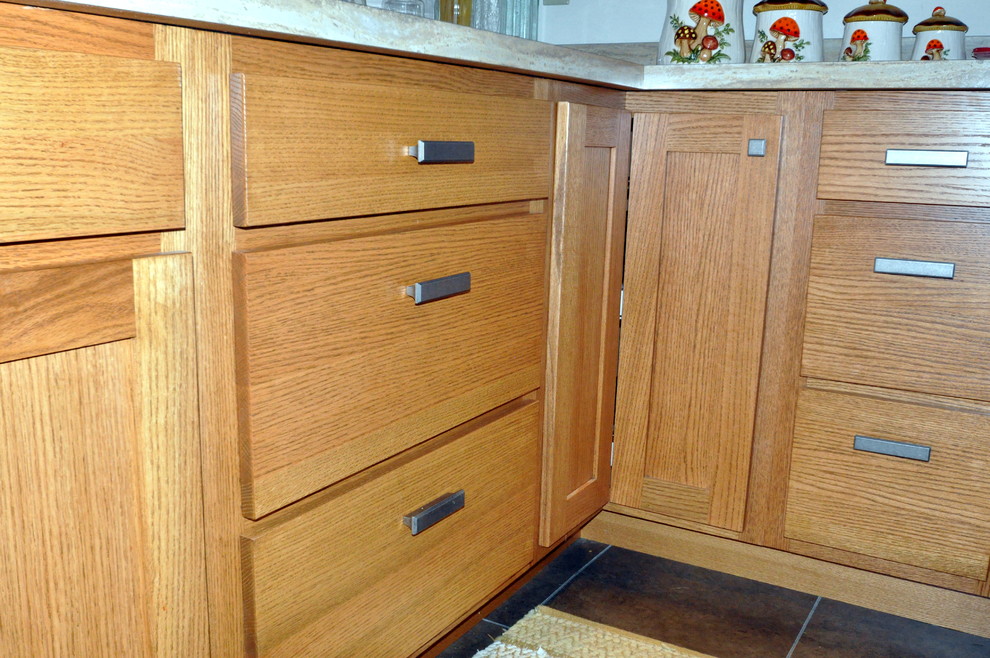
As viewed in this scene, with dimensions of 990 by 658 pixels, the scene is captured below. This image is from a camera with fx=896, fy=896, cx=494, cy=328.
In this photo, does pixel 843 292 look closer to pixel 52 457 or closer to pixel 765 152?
pixel 765 152

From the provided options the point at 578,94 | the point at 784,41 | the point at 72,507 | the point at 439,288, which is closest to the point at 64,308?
the point at 72,507

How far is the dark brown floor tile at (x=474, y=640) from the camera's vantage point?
1392mm

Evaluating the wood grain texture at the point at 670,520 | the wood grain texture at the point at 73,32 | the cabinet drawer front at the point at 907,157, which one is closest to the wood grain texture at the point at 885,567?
the wood grain texture at the point at 670,520

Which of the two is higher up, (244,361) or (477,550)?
(244,361)

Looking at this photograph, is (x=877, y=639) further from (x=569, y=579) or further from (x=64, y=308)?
(x=64, y=308)

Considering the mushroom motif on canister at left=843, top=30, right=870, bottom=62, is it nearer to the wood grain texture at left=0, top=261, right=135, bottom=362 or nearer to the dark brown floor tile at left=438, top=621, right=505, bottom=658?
the dark brown floor tile at left=438, top=621, right=505, bottom=658

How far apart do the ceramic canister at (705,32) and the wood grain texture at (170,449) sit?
3.92ft

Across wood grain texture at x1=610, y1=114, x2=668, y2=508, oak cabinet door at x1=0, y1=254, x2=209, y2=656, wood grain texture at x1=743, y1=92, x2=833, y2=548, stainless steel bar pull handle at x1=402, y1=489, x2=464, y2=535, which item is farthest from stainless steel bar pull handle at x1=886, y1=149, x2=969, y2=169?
oak cabinet door at x1=0, y1=254, x2=209, y2=656

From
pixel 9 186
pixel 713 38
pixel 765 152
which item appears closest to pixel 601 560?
pixel 765 152

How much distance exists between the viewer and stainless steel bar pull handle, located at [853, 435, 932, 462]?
4.72 feet

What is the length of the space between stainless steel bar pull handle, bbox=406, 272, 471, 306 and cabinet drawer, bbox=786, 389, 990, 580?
2.32 feet

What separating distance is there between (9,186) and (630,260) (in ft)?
3.73

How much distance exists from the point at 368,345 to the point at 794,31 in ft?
3.75

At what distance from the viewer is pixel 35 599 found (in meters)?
0.70
